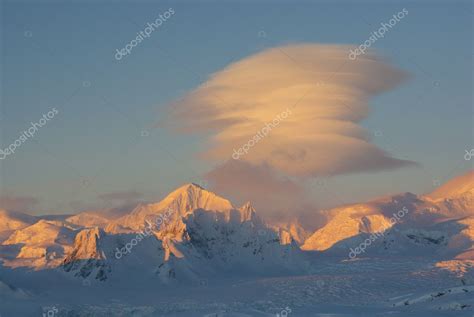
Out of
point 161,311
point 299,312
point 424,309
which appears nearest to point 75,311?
point 161,311

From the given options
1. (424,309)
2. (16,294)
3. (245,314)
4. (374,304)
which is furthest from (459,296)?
(16,294)

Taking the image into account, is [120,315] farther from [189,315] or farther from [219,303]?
[189,315]

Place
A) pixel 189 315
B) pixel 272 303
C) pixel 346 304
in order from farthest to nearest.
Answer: pixel 272 303 < pixel 346 304 < pixel 189 315

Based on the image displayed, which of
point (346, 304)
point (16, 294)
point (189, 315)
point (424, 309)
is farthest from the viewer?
point (16, 294)

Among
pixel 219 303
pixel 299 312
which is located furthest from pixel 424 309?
pixel 219 303

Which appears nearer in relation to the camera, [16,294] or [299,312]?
[299,312]

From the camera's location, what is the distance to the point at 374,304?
158625 millimetres

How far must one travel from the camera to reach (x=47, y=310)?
17550cm

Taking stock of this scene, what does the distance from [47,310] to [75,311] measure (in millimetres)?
13982

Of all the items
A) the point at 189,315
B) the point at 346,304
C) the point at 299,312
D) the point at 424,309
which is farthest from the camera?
the point at 346,304

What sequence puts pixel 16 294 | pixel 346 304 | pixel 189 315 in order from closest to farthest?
A: 1. pixel 189 315
2. pixel 346 304
3. pixel 16 294

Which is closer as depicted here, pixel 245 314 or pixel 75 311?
pixel 245 314

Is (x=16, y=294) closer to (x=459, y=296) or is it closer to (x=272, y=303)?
(x=272, y=303)

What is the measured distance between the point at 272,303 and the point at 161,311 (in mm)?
29103
